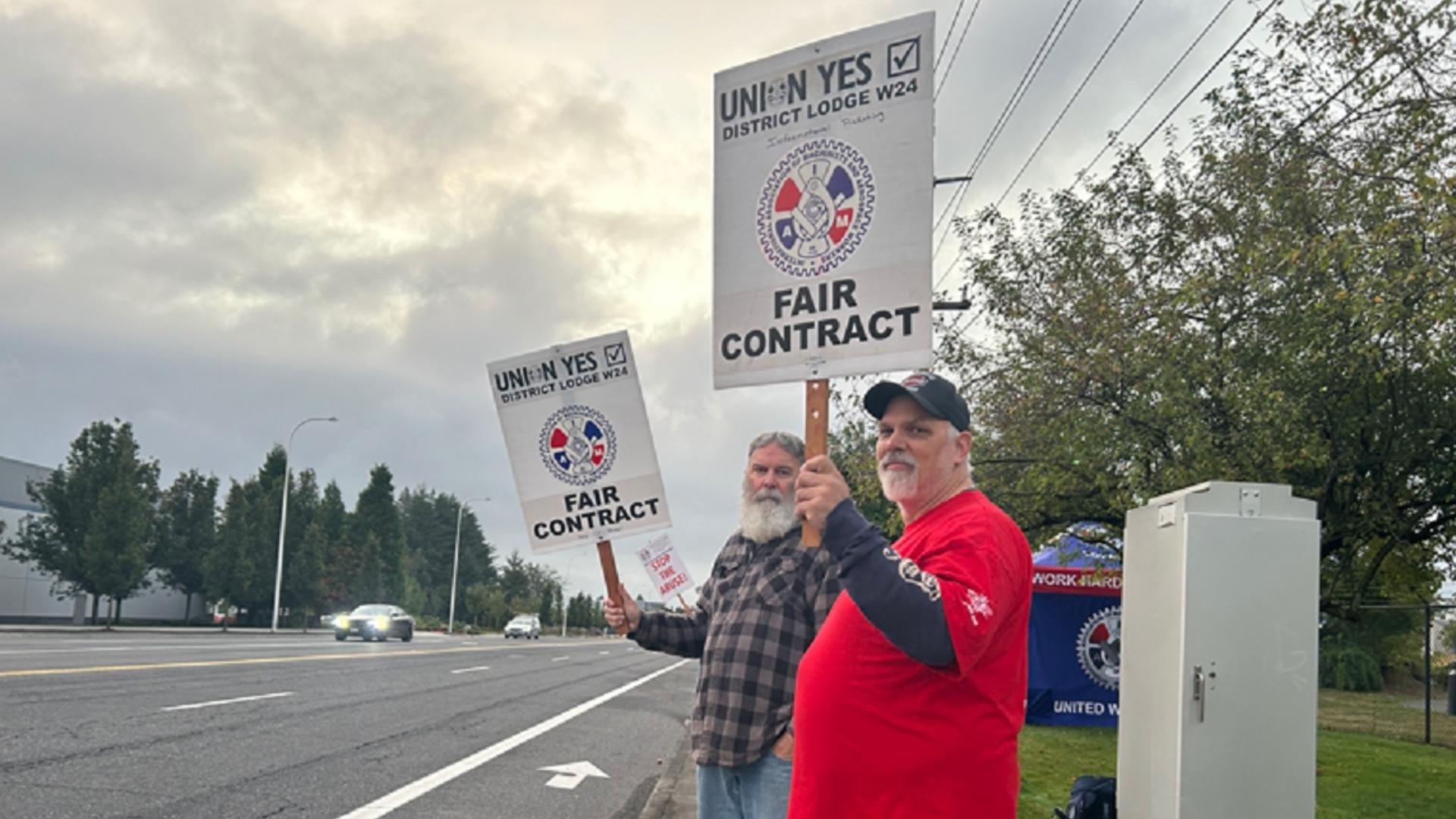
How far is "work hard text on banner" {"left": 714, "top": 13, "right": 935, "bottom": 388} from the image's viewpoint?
3623mm

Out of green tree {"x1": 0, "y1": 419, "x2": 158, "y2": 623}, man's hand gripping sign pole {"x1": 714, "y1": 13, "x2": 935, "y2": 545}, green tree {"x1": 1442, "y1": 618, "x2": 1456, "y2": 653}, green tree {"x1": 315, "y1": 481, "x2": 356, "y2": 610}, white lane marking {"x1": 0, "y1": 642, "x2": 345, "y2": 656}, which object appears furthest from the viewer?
green tree {"x1": 315, "y1": 481, "x2": 356, "y2": 610}

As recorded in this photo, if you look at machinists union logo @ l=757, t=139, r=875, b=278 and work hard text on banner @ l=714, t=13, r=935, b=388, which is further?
machinists union logo @ l=757, t=139, r=875, b=278

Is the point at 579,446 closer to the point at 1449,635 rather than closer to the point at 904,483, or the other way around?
the point at 904,483

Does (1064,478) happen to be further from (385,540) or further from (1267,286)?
(385,540)

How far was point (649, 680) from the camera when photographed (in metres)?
29.3

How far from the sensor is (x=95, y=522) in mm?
49812

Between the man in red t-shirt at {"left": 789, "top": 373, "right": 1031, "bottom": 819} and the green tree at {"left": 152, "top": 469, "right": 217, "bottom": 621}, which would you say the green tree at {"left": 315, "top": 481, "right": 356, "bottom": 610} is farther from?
the man in red t-shirt at {"left": 789, "top": 373, "right": 1031, "bottom": 819}

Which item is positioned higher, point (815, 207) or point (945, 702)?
point (815, 207)

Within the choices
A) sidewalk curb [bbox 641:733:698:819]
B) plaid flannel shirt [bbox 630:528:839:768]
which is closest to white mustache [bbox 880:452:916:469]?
plaid flannel shirt [bbox 630:528:839:768]

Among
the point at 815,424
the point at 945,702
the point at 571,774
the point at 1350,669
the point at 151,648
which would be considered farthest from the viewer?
the point at 1350,669

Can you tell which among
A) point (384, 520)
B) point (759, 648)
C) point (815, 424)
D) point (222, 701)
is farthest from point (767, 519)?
point (384, 520)

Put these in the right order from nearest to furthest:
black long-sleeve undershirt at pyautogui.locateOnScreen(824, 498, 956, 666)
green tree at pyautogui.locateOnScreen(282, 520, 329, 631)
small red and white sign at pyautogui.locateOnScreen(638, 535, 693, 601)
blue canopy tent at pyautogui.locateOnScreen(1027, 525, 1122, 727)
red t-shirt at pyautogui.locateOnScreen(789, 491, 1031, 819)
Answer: black long-sleeve undershirt at pyautogui.locateOnScreen(824, 498, 956, 666) < red t-shirt at pyautogui.locateOnScreen(789, 491, 1031, 819) < small red and white sign at pyautogui.locateOnScreen(638, 535, 693, 601) < blue canopy tent at pyautogui.locateOnScreen(1027, 525, 1122, 727) < green tree at pyautogui.locateOnScreen(282, 520, 329, 631)

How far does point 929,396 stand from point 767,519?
1.34 metres

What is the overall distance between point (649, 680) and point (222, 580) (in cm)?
4234
